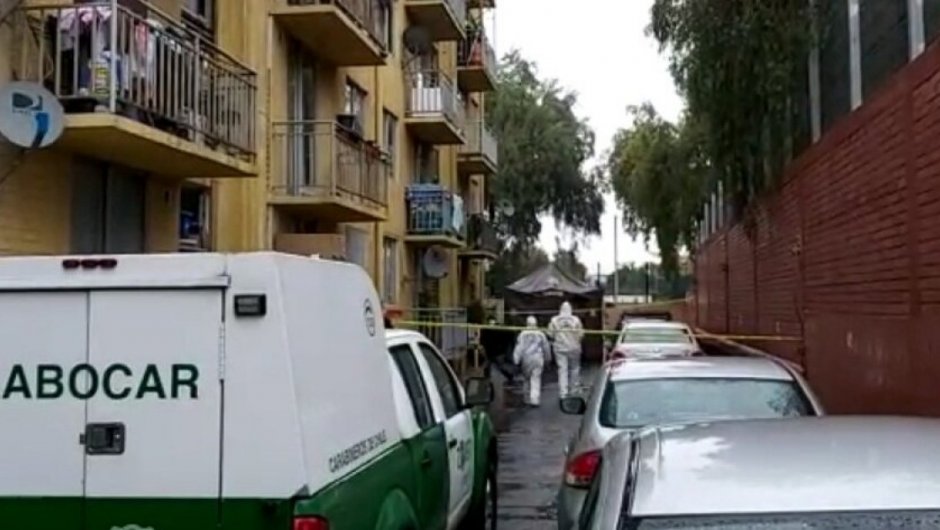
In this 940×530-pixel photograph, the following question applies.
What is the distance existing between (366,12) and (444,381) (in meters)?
12.8

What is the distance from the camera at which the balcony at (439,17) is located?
28.2 m

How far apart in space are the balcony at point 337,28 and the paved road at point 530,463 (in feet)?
20.8

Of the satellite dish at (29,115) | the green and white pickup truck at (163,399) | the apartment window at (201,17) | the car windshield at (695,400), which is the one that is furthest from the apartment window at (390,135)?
the green and white pickup truck at (163,399)

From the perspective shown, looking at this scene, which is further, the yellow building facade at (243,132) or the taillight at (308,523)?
the yellow building facade at (243,132)

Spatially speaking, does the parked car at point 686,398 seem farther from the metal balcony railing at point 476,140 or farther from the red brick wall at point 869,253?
the metal balcony railing at point 476,140

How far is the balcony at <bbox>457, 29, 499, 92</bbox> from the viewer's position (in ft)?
114

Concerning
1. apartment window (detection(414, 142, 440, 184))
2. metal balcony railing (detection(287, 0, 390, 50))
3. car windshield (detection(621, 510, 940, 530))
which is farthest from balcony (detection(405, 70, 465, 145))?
car windshield (detection(621, 510, 940, 530))

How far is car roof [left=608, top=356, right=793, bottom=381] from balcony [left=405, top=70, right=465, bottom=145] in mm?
19325

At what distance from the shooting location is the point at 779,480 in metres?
3.09

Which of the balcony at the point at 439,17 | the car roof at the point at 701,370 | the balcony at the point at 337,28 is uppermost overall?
the balcony at the point at 439,17

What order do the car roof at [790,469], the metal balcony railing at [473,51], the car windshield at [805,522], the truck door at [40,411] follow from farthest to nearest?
the metal balcony railing at [473,51] < the truck door at [40,411] < the car roof at [790,469] < the car windshield at [805,522]

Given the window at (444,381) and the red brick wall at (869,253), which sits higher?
the red brick wall at (869,253)

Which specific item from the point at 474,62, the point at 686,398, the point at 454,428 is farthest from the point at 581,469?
the point at 474,62

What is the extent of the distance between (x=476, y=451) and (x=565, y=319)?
48.9ft
